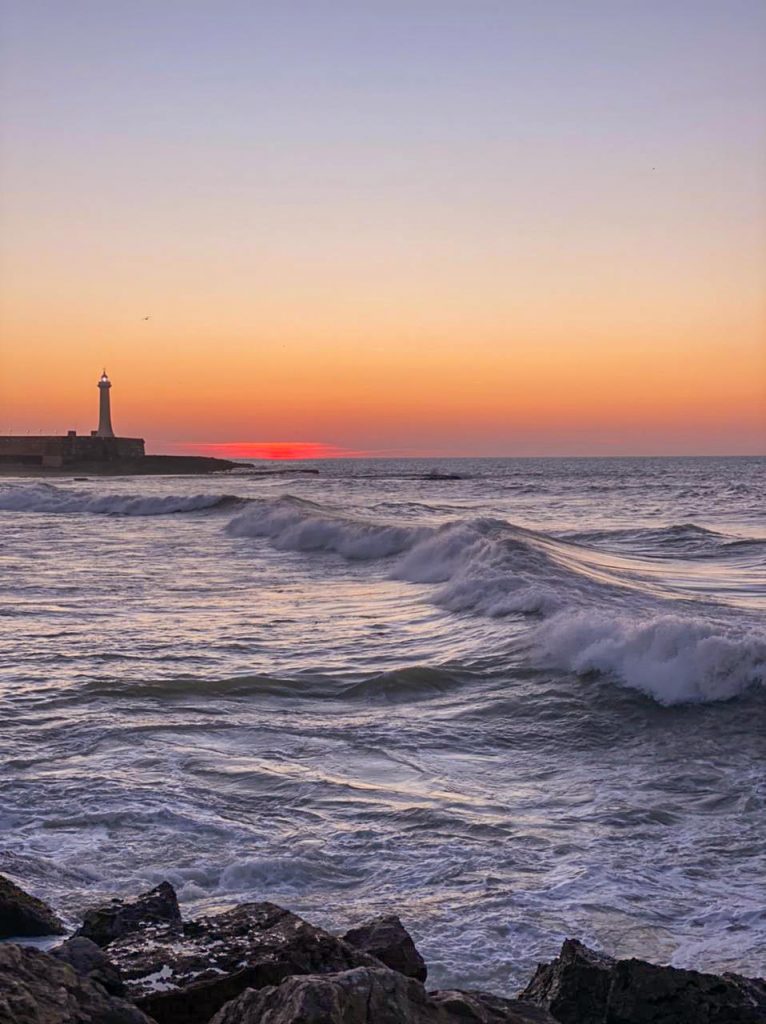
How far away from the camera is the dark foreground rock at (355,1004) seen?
242 centimetres

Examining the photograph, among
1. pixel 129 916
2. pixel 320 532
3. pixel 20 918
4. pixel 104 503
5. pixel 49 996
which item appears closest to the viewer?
pixel 49 996

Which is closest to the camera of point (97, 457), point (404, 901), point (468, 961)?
point (468, 961)

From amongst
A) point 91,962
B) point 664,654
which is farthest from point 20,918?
point 664,654

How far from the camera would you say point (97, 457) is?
94188 mm

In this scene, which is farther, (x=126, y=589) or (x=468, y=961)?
(x=126, y=589)

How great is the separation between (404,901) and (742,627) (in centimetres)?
628

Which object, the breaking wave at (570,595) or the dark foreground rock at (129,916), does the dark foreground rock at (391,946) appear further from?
the breaking wave at (570,595)

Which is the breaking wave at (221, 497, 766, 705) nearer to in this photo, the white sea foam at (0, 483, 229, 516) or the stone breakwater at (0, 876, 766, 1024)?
the stone breakwater at (0, 876, 766, 1024)

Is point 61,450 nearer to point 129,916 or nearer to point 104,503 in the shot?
point 104,503

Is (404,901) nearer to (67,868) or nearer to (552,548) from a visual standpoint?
(67,868)

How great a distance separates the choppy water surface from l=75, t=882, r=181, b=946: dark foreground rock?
52 cm

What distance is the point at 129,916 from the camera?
358cm

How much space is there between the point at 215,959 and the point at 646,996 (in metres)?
1.29

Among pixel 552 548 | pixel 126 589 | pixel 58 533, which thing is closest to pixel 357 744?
pixel 126 589
